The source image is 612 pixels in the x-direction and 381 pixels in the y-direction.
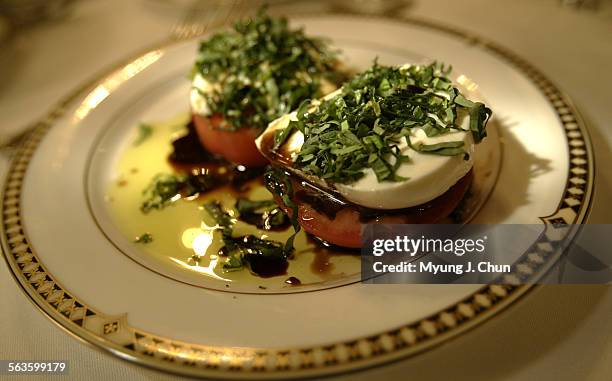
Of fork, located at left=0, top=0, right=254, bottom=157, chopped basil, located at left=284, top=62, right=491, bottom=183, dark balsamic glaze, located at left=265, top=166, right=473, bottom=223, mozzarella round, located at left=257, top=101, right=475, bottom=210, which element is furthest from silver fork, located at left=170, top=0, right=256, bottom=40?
mozzarella round, located at left=257, top=101, right=475, bottom=210

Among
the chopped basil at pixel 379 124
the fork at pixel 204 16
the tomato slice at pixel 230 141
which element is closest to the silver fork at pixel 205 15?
the fork at pixel 204 16

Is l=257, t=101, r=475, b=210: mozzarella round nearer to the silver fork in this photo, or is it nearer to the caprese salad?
the caprese salad

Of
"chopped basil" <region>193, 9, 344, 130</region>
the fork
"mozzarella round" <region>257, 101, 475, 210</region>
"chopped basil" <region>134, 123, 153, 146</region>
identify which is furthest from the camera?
the fork

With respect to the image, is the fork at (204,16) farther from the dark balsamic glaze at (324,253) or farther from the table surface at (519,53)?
the dark balsamic glaze at (324,253)

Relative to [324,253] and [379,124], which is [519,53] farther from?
[324,253]

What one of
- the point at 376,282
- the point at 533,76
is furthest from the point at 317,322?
the point at 533,76

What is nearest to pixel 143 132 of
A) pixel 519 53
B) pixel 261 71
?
pixel 261 71
